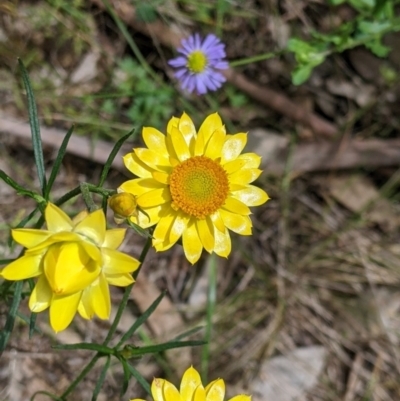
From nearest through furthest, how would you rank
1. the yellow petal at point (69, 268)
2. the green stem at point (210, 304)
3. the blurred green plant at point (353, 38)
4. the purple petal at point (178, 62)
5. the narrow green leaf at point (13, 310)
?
the yellow petal at point (69, 268) → the narrow green leaf at point (13, 310) → the purple petal at point (178, 62) → the blurred green plant at point (353, 38) → the green stem at point (210, 304)

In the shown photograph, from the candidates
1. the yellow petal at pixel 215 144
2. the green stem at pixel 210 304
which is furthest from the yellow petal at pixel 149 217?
the green stem at pixel 210 304

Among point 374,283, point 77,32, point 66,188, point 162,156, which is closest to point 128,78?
point 77,32

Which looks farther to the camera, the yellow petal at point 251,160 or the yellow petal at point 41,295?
the yellow petal at point 251,160

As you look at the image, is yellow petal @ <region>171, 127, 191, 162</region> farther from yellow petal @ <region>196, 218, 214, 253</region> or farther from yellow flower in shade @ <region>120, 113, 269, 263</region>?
yellow petal @ <region>196, 218, 214, 253</region>

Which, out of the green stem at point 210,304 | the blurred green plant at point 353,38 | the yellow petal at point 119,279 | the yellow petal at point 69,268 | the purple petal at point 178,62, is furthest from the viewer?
the green stem at point 210,304

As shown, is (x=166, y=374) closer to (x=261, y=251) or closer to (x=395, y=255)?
(x=261, y=251)

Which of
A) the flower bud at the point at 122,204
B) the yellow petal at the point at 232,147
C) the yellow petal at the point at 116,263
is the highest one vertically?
the yellow petal at the point at 232,147

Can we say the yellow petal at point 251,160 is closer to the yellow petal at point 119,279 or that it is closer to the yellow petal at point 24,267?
the yellow petal at point 119,279

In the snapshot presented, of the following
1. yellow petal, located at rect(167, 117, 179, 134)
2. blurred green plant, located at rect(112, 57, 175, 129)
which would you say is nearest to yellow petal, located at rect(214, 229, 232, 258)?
yellow petal, located at rect(167, 117, 179, 134)
